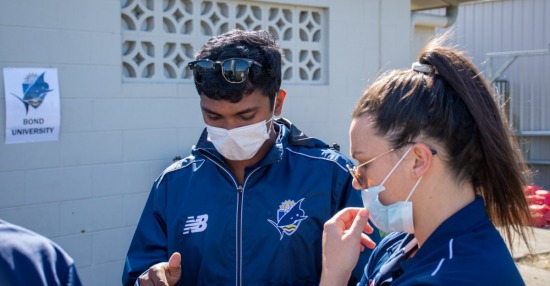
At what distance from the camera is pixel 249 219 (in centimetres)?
240

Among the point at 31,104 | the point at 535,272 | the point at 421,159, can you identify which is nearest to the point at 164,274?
the point at 421,159

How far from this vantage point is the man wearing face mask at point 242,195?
2.37 m

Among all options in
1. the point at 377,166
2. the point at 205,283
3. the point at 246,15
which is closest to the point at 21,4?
the point at 246,15

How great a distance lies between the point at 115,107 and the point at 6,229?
11.6 feet

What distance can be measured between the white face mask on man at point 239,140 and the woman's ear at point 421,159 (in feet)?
2.76

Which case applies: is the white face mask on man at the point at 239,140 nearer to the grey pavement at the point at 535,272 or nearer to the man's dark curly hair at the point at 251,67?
the man's dark curly hair at the point at 251,67

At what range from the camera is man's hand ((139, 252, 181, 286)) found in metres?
2.15

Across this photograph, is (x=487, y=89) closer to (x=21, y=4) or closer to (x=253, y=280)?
(x=253, y=280)

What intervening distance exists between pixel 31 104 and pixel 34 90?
10cm

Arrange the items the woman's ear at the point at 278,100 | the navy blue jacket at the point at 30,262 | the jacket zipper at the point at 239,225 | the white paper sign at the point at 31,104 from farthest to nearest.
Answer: the white paper sign at the point at 31,104 < the woman's ear at the point at 278,100 < the jacket zipper at the point at 239,225 < the navy blue jacket at the point at 30,262

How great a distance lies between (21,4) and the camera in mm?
4359

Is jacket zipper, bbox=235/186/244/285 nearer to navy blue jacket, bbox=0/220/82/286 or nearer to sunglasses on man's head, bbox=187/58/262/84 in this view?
sunglasses on man's head, bbox=187/58/262/84

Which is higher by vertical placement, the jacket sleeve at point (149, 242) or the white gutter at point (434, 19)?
the white gutter at point (434, 19)

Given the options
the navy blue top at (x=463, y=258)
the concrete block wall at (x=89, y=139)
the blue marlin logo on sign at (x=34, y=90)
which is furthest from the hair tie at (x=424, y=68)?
the blue marlin logo on sign at (x=34, y=90)
